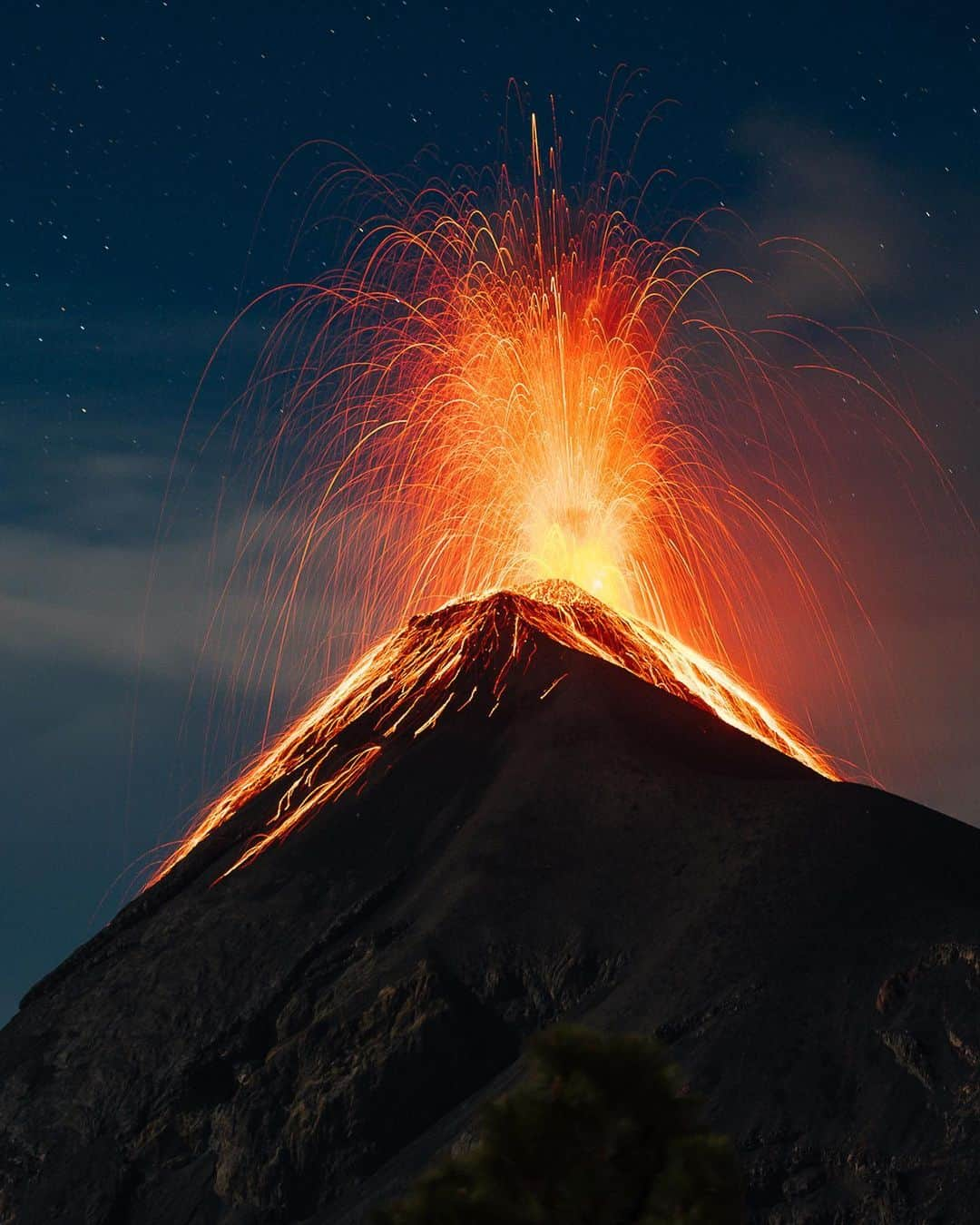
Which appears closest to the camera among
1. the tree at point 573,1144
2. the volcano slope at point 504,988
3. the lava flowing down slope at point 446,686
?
the tree at point 573,1144

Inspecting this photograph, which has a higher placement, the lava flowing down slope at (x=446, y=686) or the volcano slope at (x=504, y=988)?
the lava flowing down slope at (x=446, y=686)

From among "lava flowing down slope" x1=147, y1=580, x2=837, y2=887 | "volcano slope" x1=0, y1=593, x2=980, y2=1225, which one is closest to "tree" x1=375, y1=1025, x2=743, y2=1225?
"volcano slope" x1=0, y1=593, x2=980, y2=1225

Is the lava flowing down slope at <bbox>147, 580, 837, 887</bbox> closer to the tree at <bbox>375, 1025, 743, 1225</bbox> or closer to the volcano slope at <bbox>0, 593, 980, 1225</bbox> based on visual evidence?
the volcano slope at <bbox>0, 593, 980, 1225</bbox>

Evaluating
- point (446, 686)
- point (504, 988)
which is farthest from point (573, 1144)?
point (446, 686)

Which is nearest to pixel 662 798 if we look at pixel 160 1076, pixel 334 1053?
pixel 334 1053

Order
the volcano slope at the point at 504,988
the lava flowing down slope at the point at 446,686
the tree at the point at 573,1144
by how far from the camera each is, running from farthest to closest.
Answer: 1. the lava flowing down slope at the point at 446,686
2. the volcano slope at the point at 504,988
3. the tree at the point at 573,1144

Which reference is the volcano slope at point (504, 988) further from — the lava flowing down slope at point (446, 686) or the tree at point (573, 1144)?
the tree at point (573, 1144)

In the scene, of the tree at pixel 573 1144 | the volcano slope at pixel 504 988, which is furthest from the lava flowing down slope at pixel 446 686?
the tree at pixel 573 1144
